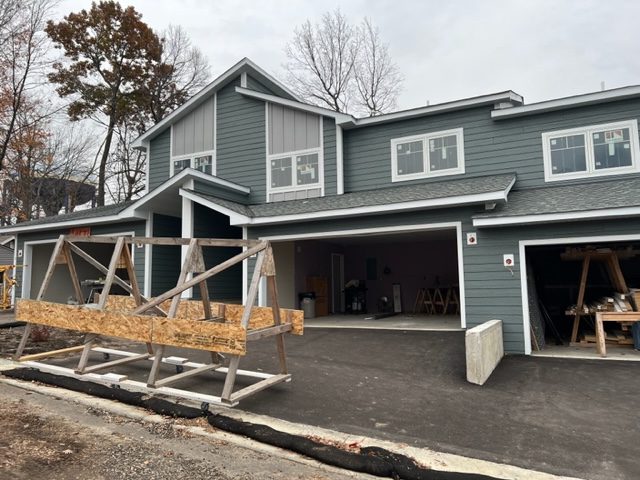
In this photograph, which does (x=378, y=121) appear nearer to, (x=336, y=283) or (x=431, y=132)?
(x=431, y=132)

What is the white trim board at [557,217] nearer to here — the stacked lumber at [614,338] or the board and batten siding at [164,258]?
the stacked lumber at [614,338]

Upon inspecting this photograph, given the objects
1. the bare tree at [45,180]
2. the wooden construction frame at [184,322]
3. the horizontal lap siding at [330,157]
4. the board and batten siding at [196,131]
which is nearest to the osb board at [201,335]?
the wooden construction frame at [184,322]

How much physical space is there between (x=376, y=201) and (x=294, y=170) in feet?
10.9

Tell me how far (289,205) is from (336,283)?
15.9ft

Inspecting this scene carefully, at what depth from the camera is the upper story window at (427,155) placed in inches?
388

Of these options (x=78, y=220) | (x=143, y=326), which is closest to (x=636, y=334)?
(x=143, y=326)

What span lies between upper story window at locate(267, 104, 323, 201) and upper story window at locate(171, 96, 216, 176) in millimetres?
2027

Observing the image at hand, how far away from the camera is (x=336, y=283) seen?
47.4ft

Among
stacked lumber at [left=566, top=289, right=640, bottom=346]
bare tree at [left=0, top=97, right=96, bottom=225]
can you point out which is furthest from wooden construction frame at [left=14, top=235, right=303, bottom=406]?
bare tree at [left=0, top=97, right=96, bottom=225]

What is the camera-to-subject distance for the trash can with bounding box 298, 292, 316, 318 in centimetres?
1175

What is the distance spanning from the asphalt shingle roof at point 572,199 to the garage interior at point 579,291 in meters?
1.01

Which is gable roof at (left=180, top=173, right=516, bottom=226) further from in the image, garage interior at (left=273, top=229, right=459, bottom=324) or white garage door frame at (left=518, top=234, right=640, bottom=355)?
garage interior at (left=273, top=229, right=459, bottom=324)

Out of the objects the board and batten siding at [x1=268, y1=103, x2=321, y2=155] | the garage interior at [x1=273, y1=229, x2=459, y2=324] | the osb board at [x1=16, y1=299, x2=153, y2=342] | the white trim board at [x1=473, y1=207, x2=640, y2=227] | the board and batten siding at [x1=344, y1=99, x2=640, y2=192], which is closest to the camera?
the osb board at [x1=16, y1=299, x2=153, y2=342]

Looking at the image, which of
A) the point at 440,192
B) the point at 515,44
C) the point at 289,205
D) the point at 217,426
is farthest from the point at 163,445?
the point at 515,44
